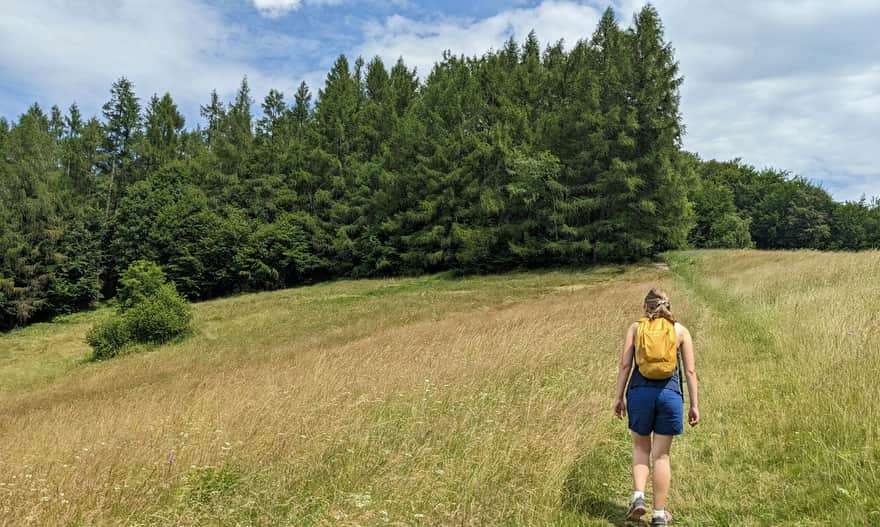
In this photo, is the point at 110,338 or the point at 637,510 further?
the point at 110,338

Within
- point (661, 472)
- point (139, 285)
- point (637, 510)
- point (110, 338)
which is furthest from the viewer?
point (139, 285)

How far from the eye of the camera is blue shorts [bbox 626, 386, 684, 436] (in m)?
4.34

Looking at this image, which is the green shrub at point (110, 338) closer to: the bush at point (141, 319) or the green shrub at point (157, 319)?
the bush at point (141, 319)

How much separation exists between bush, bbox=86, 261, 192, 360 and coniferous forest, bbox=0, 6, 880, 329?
24416 mm

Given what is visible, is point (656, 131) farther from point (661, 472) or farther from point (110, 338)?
point (661, 472)

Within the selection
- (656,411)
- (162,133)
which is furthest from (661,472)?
(162,133)

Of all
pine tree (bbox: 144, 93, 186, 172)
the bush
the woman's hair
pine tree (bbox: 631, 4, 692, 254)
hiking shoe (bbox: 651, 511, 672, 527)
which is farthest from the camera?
pine tree (bbox: 144, 93, 186, 172)

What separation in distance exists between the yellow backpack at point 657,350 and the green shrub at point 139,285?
2658 centimetres

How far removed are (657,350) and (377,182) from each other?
5192 cm

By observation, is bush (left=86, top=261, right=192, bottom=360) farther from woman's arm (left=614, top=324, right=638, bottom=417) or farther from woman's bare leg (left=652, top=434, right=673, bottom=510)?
woman's bare leg (left=652, top=434, right=673, bottom=510)

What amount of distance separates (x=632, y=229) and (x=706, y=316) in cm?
2661

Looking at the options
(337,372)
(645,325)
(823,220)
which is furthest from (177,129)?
(823,220)

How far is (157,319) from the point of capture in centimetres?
2403

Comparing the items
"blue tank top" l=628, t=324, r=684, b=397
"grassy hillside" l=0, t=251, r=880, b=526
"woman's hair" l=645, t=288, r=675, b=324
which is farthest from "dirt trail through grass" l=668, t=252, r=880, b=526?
"woman's hair" l=645, t=288, r=675, b=324
